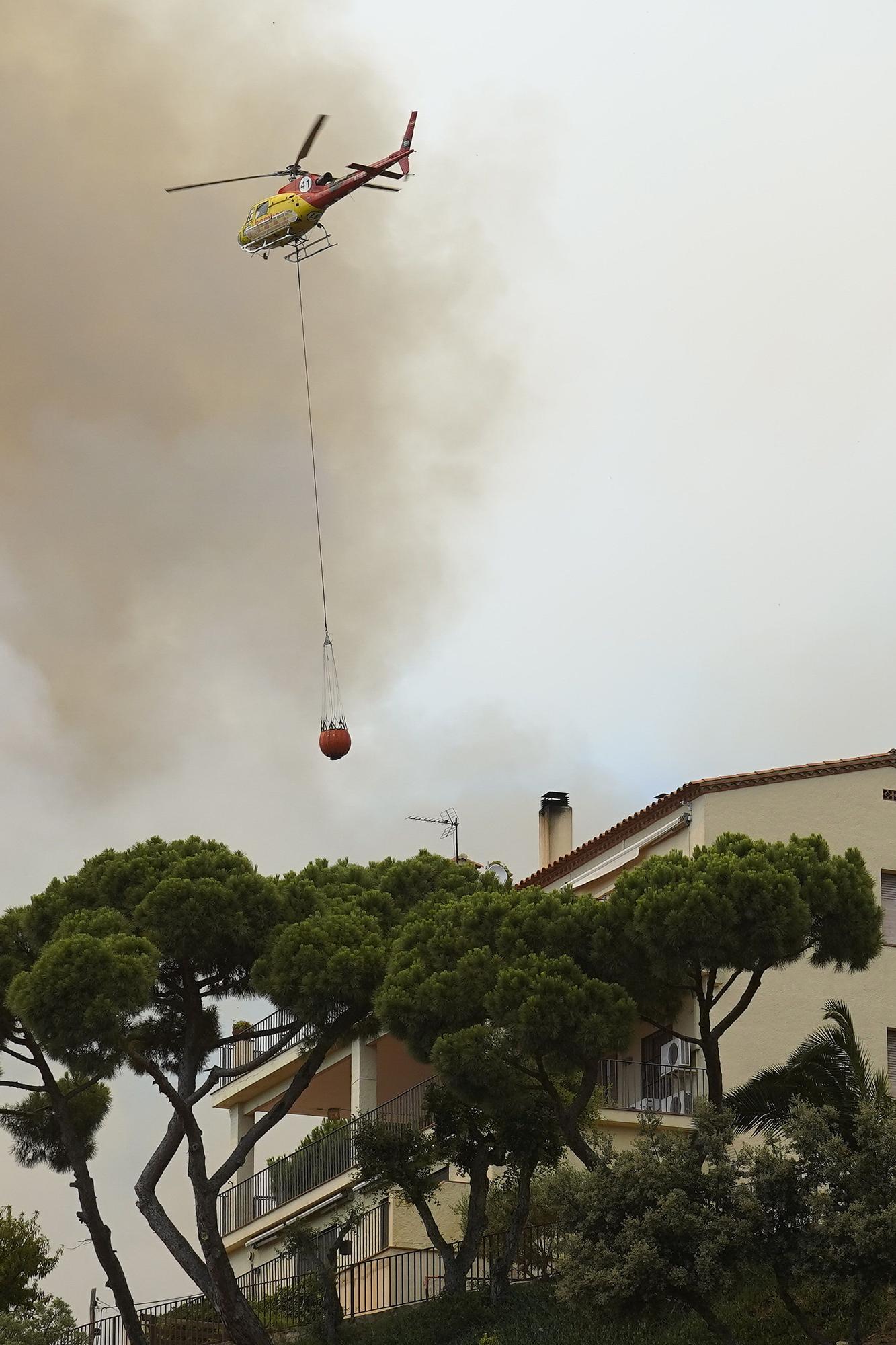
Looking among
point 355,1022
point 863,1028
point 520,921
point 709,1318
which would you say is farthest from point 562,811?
point 709,1318

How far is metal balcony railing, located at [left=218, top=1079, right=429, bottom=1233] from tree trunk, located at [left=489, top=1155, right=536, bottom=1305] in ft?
14.0

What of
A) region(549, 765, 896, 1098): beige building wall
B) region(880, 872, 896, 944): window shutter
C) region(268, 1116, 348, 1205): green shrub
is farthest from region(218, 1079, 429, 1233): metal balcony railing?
region(880, 872, 896, 944): window shutter

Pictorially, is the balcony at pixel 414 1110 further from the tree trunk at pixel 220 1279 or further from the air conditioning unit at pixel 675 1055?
the tree trunk at pixel 220 1279

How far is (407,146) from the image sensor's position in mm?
34906

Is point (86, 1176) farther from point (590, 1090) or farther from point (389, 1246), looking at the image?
point (590, 1090)

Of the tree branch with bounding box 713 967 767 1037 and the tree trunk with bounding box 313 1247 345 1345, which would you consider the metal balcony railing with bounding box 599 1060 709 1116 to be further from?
the tree branch with bounding box 713 967 767 1037

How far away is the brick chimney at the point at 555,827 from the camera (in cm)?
4025

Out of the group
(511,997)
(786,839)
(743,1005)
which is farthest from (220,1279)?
(786,839)

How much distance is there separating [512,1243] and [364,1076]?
10.4 metres

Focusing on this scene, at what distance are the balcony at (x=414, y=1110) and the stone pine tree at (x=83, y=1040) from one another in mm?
4696

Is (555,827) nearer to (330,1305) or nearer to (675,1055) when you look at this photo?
(675,1055)

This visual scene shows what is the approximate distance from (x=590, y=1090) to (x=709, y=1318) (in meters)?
3.80

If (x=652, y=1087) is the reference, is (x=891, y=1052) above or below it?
above

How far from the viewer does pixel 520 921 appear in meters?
23.8
